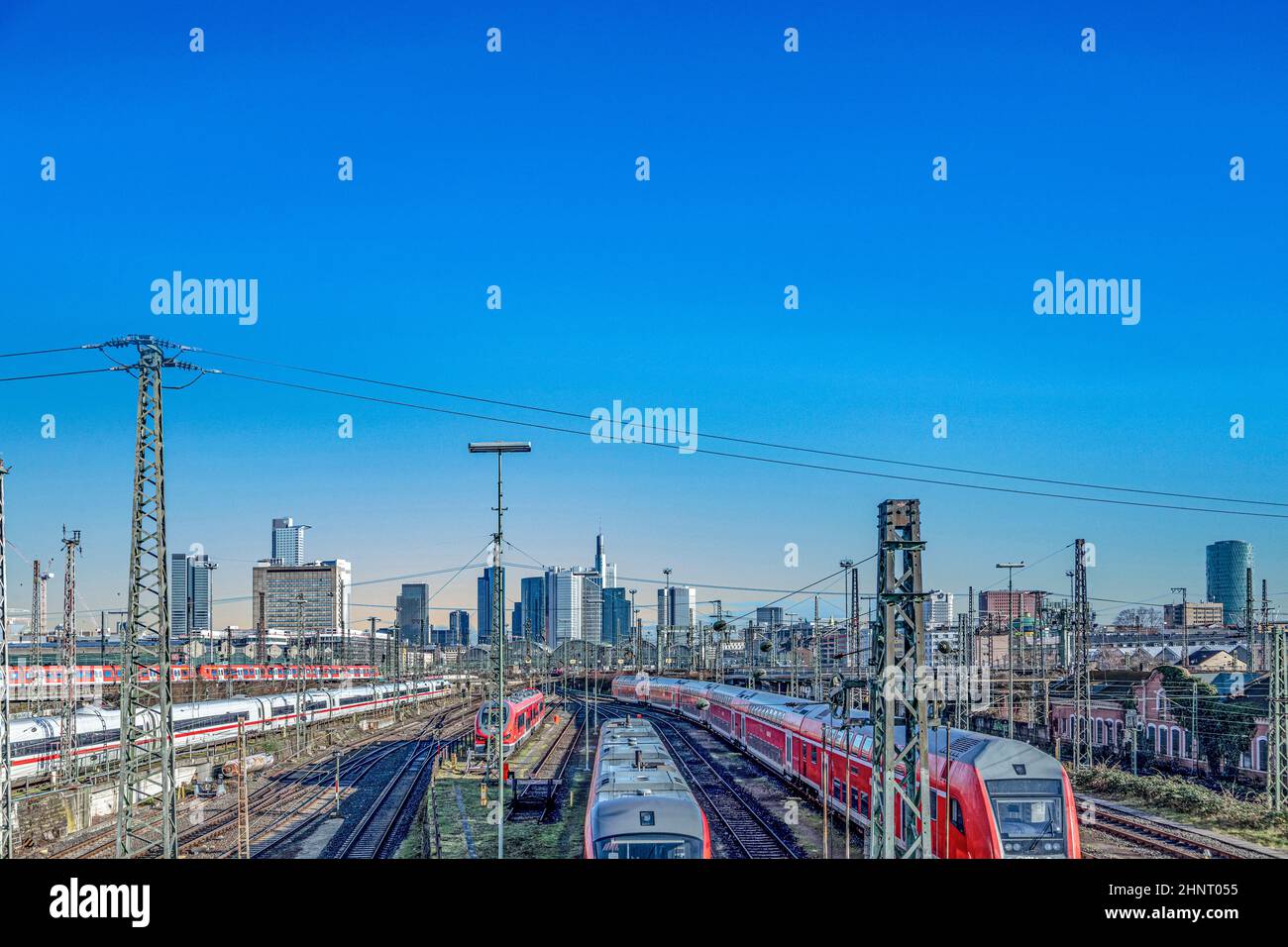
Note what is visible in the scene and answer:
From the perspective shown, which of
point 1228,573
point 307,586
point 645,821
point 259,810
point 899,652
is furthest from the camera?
point 1228,573

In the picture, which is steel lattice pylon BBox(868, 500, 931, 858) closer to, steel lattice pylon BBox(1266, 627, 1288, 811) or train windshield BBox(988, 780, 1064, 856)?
train windshield BBox(988, 780, 1064, 856)

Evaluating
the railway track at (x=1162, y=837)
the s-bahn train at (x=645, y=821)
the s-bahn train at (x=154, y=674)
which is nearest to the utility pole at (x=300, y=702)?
the s-bahn train at (x=154, y=674)

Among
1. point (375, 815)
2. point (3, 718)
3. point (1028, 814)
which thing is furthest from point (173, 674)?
point (1028, 814)

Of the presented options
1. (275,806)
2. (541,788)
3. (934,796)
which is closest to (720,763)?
(541,788)

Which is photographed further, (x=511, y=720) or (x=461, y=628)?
(x=461, y=628)

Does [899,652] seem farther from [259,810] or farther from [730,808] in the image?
[259,810]

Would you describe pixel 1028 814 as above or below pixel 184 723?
above
